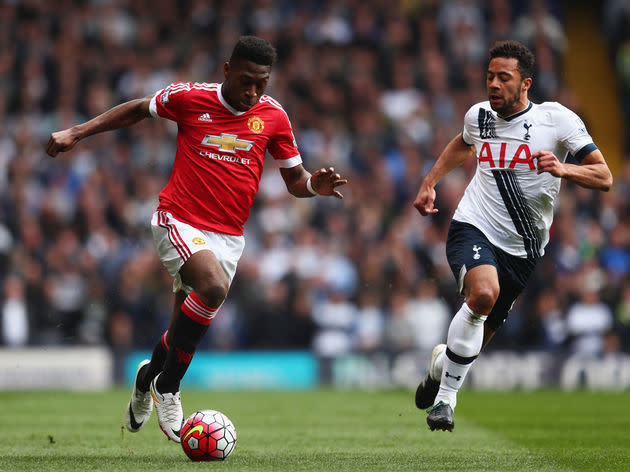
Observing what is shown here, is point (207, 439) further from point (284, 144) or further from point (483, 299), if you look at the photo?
point (284, 144)

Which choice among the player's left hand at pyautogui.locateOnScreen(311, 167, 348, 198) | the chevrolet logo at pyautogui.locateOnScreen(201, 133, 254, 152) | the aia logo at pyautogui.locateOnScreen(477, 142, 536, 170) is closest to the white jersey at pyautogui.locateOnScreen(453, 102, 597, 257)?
the aia logo at pyautogui.locateOnScreen(477, 142, 536, 170)

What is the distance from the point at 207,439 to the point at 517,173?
111 inches

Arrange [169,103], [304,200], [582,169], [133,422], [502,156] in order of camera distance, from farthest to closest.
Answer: [304,200] < [133,422] < [502,156] < [169,103] < [582,169]

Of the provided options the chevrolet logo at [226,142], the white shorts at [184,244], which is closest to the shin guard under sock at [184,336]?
the white shorts at [184,244]

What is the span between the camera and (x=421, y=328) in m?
15.0

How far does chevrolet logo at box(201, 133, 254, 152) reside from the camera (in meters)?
7.32

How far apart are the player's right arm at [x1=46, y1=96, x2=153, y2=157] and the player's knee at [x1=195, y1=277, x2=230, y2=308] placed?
4.12 feet

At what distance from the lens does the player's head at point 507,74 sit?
7.29 metres

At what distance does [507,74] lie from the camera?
7297 millimetres

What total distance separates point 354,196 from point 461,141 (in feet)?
29.3

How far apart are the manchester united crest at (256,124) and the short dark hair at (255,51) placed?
0.45 m

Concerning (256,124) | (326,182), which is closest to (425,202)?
(326,182)

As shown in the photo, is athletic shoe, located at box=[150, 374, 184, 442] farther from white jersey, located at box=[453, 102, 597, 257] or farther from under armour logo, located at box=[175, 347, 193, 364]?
white jersey, located at box=[453, 102, 597, 257]

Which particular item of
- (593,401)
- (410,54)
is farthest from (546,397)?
(410,54)
